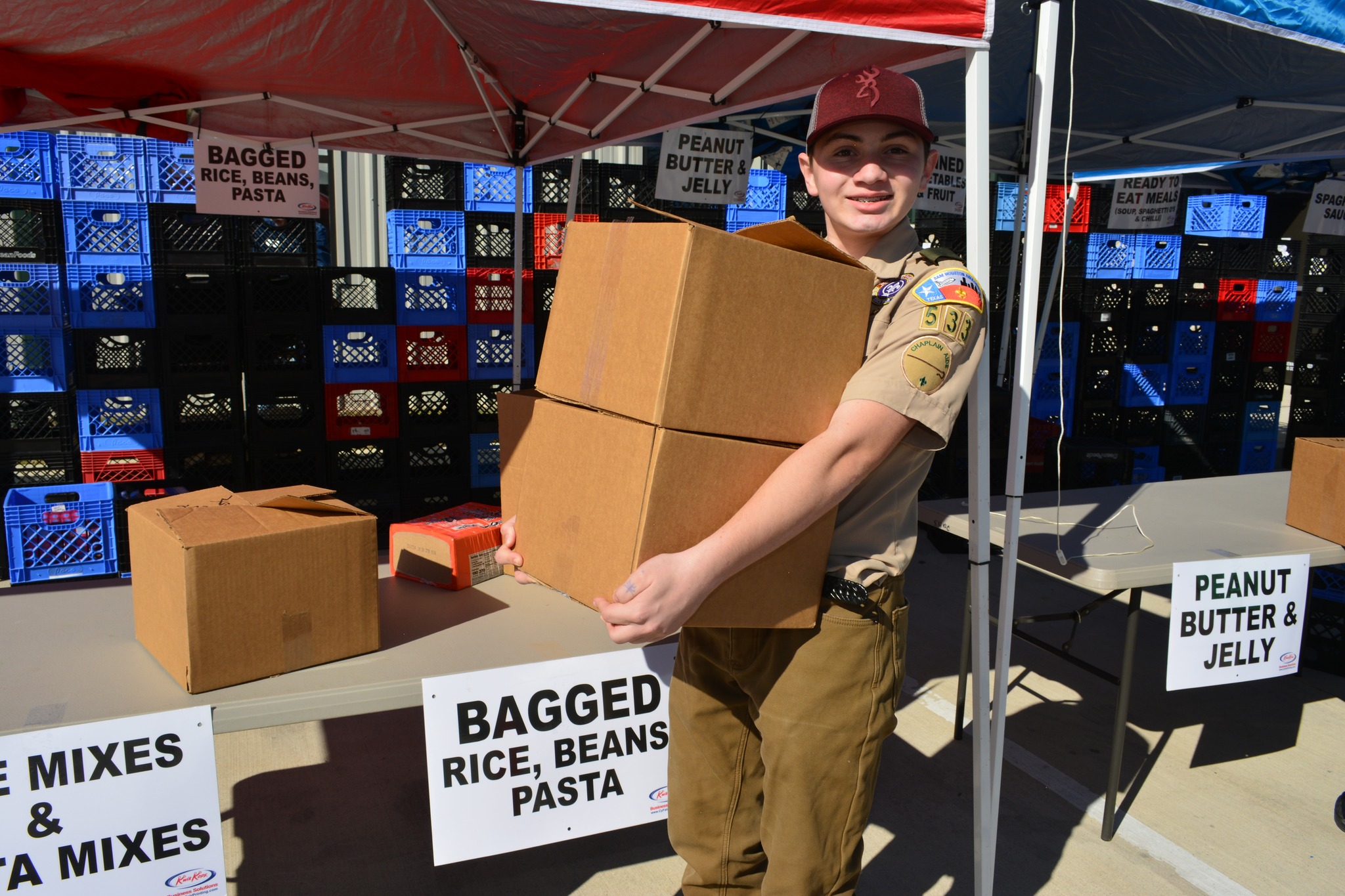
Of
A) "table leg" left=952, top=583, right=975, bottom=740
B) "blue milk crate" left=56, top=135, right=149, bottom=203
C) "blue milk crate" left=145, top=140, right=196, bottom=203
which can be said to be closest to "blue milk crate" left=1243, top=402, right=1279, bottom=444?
"table leg" left=952, top=583, right=975, bottom=740

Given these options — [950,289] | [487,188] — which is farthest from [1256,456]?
[950,289]

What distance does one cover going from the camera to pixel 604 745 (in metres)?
2.23

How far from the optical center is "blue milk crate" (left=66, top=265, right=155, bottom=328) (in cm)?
455

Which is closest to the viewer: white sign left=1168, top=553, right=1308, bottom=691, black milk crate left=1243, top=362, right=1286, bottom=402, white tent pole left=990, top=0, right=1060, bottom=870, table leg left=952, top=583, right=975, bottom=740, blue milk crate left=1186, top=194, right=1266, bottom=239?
white tent pole left=990, top=0, right=1060, bottom=870

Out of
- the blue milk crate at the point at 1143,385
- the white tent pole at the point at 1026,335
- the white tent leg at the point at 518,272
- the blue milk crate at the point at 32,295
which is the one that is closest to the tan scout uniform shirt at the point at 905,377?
the white tent pole at the point at 1026,335

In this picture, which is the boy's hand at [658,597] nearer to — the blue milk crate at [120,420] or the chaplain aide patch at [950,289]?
the chaplain aide patch at [950,289]

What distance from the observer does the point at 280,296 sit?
4809 mm

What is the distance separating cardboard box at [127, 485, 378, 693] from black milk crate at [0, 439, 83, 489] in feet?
10.4

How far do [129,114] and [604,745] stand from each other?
3135 mm

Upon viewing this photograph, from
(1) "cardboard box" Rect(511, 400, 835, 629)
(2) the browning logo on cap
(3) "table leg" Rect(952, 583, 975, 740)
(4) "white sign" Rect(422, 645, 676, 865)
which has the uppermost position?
(2) the browning logo on cap

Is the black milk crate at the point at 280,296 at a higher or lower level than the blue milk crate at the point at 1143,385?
higher

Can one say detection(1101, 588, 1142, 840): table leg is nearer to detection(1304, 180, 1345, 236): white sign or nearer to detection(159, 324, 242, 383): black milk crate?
detection(159, 324, 242, 383): black milk crate

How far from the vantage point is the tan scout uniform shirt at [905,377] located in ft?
4.66

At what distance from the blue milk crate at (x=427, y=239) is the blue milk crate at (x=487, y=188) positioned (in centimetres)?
12
